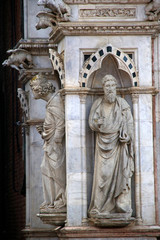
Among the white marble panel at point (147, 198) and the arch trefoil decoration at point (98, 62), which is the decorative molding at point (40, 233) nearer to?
the white marble panel at point (147, 198)

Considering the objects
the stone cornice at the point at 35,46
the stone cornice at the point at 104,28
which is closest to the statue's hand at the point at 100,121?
the stone cornice at the point at 104,28

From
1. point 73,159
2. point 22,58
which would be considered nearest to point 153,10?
point 73,159

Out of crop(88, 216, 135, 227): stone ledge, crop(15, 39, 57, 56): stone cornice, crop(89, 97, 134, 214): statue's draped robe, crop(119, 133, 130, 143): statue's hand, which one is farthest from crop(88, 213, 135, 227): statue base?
crop(15, 39, 57, 56): stone cornice

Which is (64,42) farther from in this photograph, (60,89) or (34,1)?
(34,1)

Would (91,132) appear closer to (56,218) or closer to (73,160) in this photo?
(73,160)

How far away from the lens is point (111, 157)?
18.6 m

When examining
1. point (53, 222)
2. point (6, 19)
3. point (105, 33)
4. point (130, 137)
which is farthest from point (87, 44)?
point (6, 19)

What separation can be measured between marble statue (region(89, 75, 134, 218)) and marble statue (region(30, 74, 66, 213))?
92cm

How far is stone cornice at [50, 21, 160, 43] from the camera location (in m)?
18.8

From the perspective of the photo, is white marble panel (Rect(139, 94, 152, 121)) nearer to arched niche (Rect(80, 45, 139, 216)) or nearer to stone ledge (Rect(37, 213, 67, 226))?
arched niche (Rect(80, 45, 139, 216))

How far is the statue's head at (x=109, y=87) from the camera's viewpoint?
18656 mm

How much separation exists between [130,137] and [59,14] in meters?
2.46

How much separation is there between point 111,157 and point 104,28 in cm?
224

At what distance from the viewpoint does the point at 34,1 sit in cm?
2295
